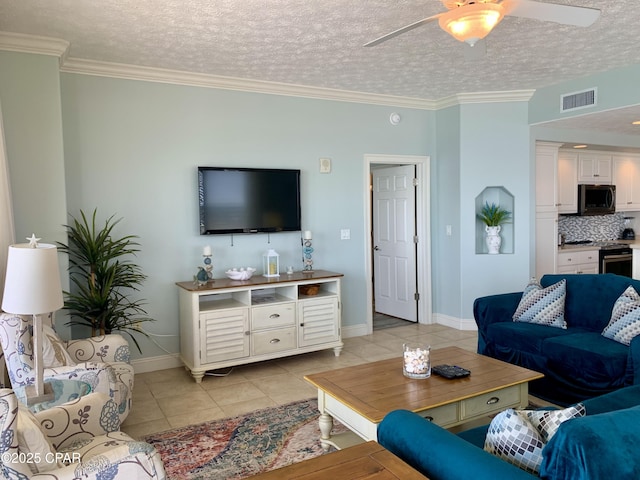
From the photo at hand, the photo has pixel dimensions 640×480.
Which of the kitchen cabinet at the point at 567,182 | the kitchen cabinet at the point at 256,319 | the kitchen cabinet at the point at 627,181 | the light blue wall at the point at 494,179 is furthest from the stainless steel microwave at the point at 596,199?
the kitchen cabinet at the point at 256,319

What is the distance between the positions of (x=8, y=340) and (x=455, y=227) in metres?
4.66

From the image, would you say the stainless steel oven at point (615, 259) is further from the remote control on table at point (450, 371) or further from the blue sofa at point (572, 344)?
the remote control on table at point (450, 371)

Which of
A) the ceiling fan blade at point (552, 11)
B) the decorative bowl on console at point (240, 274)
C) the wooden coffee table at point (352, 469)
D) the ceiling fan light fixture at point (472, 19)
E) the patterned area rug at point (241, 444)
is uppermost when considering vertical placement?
the ceiling fan blade at point (552, 11)

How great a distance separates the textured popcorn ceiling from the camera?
3096mm

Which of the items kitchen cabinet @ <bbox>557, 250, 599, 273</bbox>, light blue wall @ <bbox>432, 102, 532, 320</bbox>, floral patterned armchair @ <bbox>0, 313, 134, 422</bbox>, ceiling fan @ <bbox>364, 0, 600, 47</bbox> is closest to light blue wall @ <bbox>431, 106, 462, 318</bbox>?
light blue wall @ <bbox>432, 102, 532, 320</bbox>

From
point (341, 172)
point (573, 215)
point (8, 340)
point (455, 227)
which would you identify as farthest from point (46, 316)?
point (573, 215)

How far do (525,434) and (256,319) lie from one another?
3111 millimetres

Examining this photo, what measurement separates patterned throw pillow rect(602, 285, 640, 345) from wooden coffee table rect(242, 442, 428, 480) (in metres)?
2.51

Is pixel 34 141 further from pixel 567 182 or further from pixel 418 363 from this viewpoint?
pixel 567 182

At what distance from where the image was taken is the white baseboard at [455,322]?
19.0 ft

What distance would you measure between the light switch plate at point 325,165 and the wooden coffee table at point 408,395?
106 inches

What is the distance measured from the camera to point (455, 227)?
5.81 metres

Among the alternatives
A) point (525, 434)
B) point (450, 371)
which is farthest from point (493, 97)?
point (525, 434)

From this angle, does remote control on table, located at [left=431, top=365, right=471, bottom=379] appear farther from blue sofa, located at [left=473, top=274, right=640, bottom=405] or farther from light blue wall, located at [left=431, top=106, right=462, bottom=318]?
light blue wall, located at [left=431, top=106, right=462, bottom=318]
